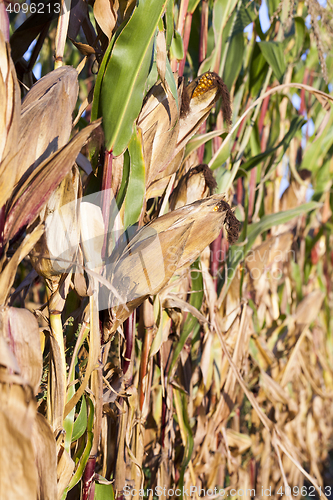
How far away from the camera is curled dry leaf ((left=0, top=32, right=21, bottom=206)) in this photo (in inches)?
11.3

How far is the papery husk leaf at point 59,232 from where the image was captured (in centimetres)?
33

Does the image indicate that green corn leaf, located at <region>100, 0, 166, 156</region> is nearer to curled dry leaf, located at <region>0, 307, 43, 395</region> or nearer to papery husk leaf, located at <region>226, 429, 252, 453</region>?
curled dry leaf, located at <region>0, 307, 43, 395</region>

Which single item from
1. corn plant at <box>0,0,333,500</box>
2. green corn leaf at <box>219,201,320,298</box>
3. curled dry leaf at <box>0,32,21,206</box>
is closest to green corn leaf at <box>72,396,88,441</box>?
corn plant at <box>0,0,333,500</box>

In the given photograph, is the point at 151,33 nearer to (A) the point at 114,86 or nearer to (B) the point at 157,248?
(A) the point at 114,86

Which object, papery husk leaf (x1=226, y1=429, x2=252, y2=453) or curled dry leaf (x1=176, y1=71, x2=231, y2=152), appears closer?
curled dry leaf (x1=176, y1=71, x2=231, y2=152)

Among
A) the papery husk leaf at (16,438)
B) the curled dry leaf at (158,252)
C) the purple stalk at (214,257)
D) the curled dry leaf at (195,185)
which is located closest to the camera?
the papery husk leaf at (16,438)

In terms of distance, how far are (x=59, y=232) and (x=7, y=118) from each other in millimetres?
104

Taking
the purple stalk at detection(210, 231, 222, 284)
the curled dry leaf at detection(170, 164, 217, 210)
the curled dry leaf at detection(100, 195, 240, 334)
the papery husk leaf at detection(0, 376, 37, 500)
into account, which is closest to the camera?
the papery husk leaf at detection(0, 376, 37, 500)

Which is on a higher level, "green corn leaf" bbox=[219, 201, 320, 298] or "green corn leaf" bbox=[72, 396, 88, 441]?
"green corn leaf" bbox=[219, 201, 320, 298]

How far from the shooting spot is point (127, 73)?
0.36m

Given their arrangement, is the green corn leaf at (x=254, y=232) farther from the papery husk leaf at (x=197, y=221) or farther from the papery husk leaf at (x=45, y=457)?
the papery husk leaf at (x=45, y=457)

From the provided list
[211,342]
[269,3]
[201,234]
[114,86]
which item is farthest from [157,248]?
[269,3]

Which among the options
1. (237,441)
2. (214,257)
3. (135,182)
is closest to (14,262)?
(135,182)

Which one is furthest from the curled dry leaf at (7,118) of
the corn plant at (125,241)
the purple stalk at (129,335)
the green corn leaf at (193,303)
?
the green corn leaf at (193,303)
